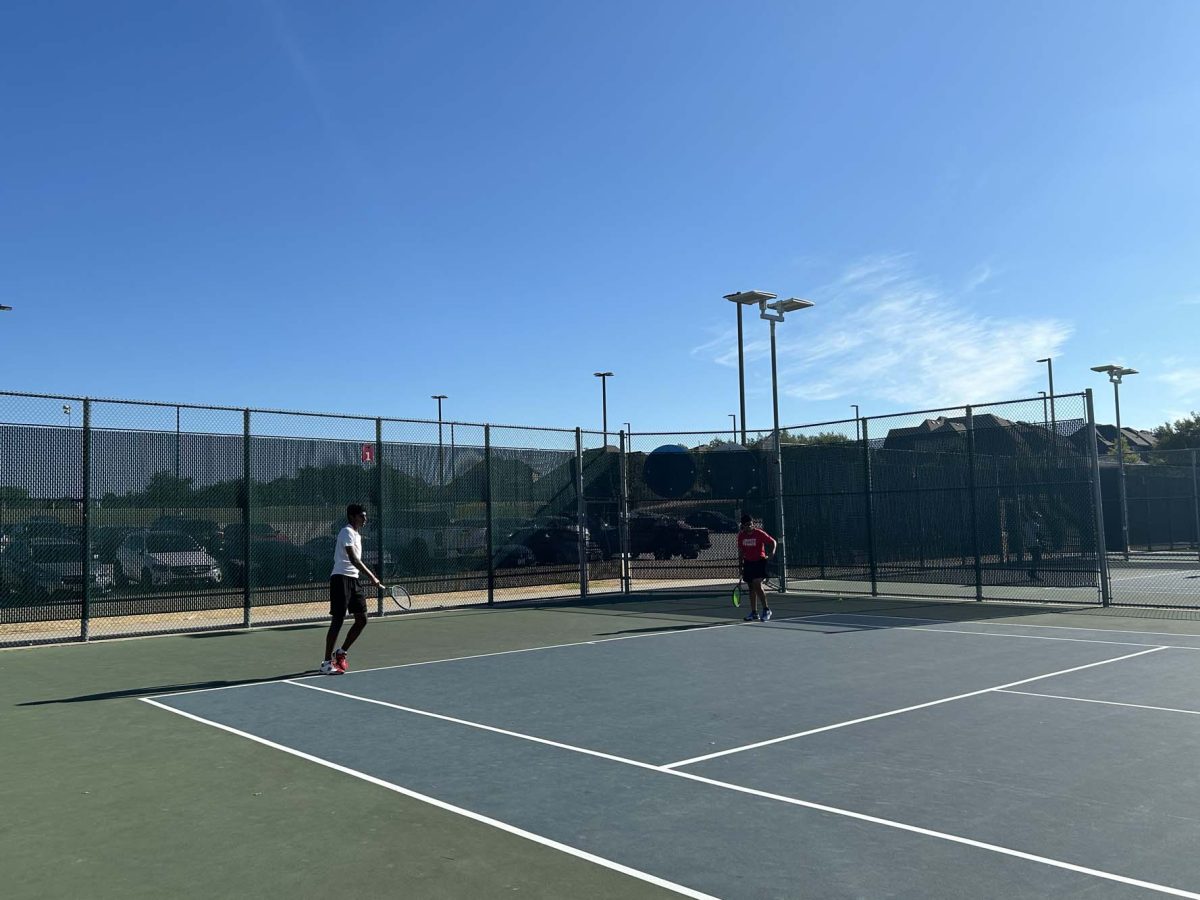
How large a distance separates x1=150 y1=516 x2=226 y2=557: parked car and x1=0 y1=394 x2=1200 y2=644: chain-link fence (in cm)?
3

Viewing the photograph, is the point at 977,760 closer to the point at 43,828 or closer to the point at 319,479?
the point at 43,828

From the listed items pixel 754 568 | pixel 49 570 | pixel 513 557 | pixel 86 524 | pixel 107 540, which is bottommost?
pixel 754 568

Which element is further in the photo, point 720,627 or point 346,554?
point 720,627

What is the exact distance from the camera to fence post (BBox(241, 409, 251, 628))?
1579cm

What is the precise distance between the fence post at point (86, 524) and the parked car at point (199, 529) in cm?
102

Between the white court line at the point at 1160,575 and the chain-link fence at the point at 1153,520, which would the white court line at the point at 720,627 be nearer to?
the chain-link fence at the point at 1153,520

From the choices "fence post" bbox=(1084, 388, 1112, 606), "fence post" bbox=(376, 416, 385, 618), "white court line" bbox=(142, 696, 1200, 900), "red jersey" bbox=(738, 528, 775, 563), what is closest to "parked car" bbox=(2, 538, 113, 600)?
"fence post" bbox=(376, 416, 385, 618)

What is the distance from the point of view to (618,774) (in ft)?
20.5

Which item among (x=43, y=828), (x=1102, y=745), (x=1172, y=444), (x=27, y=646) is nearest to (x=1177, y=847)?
(x=1102, y=745)

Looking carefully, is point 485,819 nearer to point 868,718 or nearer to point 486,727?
point 486,727

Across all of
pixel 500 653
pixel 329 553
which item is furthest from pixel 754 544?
pixel 329 553

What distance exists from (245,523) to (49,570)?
3.03 meters

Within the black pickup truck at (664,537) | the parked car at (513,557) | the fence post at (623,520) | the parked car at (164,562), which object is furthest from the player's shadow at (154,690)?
the black pickup truck at (664,537)

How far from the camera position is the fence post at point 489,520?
19.5m
